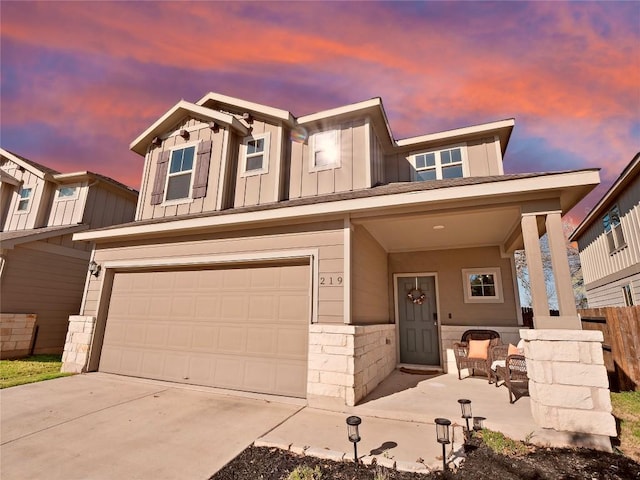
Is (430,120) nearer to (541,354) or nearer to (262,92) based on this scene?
A: (262,92)

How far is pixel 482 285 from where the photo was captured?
7844 millimetres

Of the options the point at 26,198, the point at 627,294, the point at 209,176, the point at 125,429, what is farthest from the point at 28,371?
the point at 627,294

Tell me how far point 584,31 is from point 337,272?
9.48 meters

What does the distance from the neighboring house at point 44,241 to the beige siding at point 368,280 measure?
10.4 m

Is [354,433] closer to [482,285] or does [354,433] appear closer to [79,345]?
[482,285]

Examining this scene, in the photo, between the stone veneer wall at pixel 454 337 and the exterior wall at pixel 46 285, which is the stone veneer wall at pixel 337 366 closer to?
the stone veneer wall at pixel 454 337

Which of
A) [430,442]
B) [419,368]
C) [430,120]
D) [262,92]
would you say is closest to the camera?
[430,442]

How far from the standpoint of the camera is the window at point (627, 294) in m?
9.12

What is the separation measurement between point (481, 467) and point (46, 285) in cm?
1300

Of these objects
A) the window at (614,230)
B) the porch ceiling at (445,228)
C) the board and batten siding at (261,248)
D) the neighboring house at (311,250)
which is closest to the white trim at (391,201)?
the neighboring house at (311,250)

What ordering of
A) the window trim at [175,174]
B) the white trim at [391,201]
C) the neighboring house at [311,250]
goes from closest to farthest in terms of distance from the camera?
the white trim at [391,201] < the neighboring house at [311,250] < the window trim at [175,174]

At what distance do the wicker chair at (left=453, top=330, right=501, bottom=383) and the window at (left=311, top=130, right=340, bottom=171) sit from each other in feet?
17.7

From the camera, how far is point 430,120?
10008mm

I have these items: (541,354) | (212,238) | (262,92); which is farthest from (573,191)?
(262,92)
